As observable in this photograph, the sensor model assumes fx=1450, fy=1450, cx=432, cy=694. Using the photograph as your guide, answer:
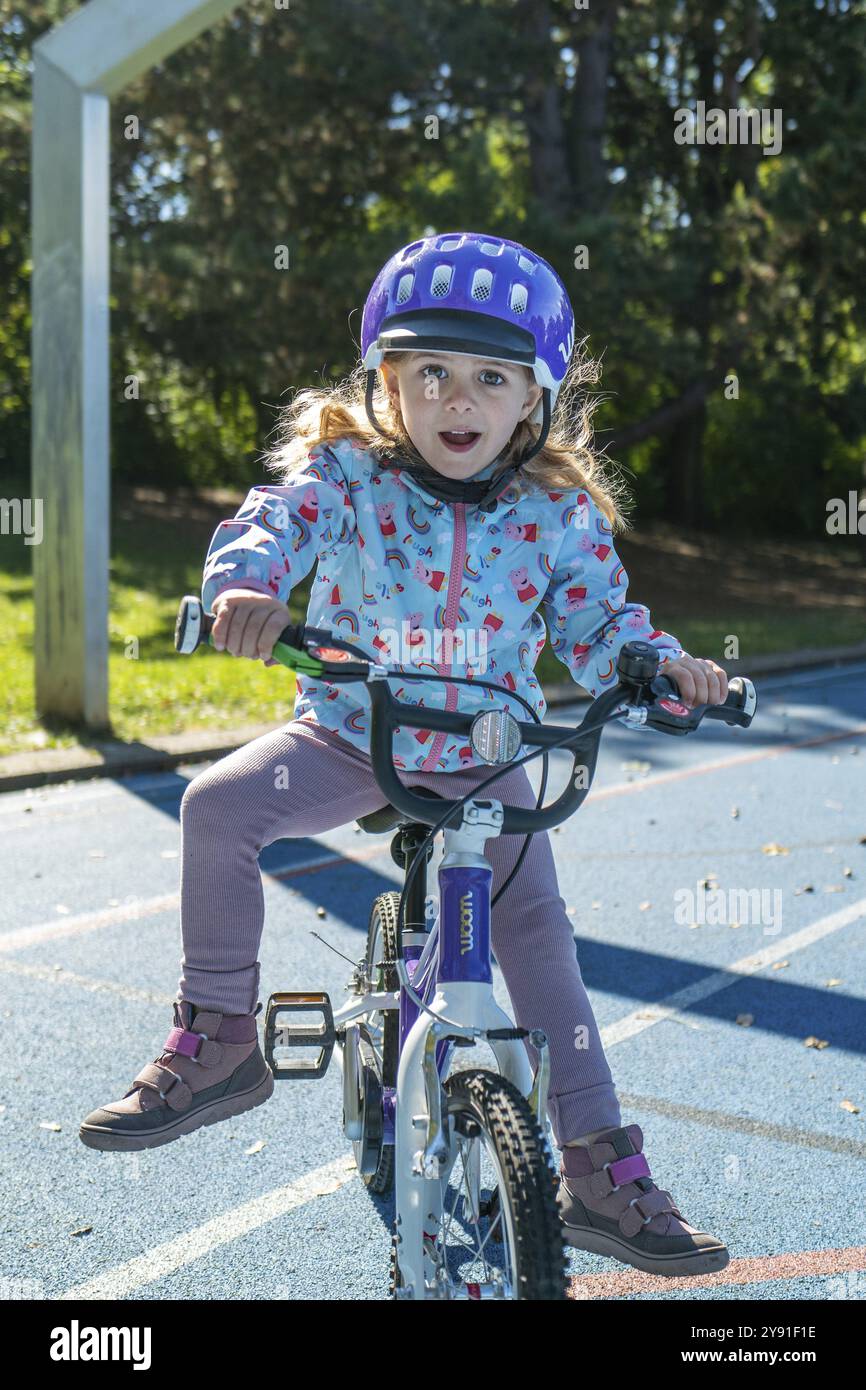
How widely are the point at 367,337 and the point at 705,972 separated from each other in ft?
10.0

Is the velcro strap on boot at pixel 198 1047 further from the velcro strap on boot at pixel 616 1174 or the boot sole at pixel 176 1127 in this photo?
the velcro strap on boot at pixel 616 1174

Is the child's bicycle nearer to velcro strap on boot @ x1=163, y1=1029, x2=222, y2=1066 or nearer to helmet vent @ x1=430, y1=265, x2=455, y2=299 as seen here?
velcro strap on boot @ x1=163, y1=1029, x2=222, y2=1066

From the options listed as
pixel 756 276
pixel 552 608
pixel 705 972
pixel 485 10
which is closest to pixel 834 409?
pixel 756 276

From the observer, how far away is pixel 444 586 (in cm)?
269

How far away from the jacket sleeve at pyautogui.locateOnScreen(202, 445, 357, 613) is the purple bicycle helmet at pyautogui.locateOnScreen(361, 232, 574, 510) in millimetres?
154

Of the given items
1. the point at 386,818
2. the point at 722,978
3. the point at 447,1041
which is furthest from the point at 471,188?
the point at 447,1041

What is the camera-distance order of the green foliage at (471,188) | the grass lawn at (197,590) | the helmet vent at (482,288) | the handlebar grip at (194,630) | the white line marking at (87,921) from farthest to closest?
the green foliage at (471,188)
the grass lawn at (197,590)
the white line marking at (87,921)
the helmet vent at (482,288)
the handlebar grip at (194,630)

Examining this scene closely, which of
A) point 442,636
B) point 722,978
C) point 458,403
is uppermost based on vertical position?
point 458,403

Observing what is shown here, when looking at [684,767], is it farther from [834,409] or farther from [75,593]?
[834,409]

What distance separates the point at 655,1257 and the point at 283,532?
1.45 meters

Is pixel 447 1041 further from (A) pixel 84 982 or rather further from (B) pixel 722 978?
(B) pixel 722 978

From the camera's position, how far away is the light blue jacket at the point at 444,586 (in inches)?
105

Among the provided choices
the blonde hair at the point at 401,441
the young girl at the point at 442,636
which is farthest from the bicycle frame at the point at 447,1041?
the blonde hair at the point at 401,441
